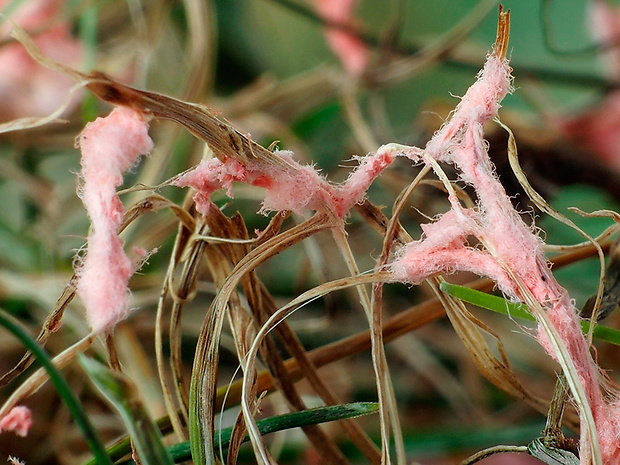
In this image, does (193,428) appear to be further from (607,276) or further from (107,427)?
(107,427)

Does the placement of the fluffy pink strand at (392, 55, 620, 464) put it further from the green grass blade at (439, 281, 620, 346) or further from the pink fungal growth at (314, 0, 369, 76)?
the pink fungal growth at (314, 0, 369, 76)

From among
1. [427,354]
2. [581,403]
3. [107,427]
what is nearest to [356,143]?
[427,354]

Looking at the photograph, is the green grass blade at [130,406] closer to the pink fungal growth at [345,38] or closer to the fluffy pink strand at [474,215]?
the fluffy pink strand at [474,215]

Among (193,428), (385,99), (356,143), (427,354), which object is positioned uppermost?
(385,99)

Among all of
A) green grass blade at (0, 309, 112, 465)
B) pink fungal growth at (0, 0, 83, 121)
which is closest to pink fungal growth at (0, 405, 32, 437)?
green grass blade at (0, 309, 112, 465)

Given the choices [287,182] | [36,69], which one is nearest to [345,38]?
[36,69]
